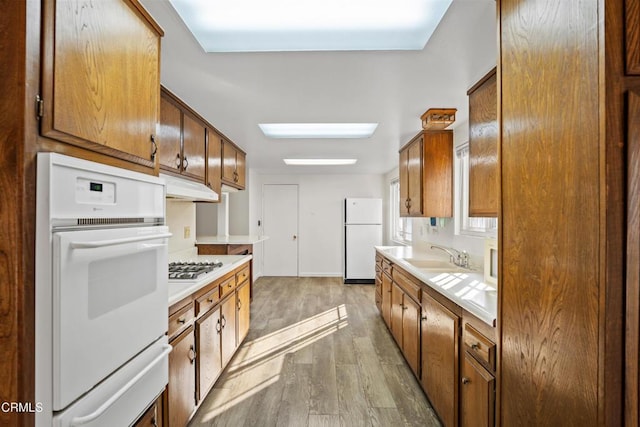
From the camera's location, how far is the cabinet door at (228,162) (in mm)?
3457

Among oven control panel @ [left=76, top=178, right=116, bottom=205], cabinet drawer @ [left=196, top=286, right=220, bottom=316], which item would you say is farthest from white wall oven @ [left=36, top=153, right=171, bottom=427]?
cabinet drawer @ [left=196, top=286, right=220, bottom=316]

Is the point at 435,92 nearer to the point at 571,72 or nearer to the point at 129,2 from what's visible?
the point at 571,72

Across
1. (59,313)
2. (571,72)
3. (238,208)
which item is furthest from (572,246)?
(238,208)

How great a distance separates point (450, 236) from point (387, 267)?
0.77 metres

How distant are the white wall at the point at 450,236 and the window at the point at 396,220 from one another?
128 cm

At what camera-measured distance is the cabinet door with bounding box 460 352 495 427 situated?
1.36 m

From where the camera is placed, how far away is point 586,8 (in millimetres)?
730

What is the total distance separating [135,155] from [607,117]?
1.45m

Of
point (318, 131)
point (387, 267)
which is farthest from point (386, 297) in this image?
point (318, 131)

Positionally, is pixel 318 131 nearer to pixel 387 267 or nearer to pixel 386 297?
pixel 387 267

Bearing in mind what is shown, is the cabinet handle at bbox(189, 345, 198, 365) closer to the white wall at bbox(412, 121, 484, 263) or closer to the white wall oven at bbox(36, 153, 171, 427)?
the white wall oven at bbox(36, 153, 171, 427)

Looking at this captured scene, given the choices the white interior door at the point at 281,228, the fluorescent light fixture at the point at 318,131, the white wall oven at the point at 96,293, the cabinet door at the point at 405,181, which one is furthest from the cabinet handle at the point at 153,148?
the white interior door at the point at 281,228

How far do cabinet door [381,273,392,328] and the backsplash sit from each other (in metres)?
2.24

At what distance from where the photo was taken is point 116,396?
1.04 m
